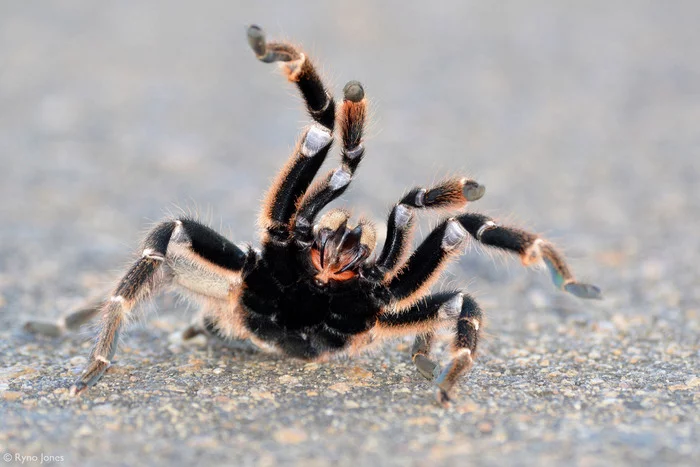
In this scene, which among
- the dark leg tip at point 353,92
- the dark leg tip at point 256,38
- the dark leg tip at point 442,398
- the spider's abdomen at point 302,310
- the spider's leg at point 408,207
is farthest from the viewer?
the spider's abdomen at point 302,310

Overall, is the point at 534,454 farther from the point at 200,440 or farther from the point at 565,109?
the point at 565,109

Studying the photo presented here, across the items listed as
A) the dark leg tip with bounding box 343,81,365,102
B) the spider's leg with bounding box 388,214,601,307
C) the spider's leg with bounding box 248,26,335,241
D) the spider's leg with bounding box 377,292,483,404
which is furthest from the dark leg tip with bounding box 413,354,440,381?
the dark leg tip with bounding box 343,81,365,102

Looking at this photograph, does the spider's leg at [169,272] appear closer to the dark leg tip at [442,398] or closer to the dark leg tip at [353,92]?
the dark leg tip at [353,92]

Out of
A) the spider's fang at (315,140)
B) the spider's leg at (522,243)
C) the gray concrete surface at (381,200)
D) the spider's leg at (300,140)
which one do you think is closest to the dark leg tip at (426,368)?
the gray concrete surface at (381,200)

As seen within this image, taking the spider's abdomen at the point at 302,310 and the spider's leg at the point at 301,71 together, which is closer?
the spider's leg at the point at 301,71

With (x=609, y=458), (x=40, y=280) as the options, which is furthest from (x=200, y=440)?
(x=40, y=280)

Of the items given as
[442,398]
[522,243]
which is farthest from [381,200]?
[442,398]

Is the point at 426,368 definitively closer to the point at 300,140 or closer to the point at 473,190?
the point at 473,190

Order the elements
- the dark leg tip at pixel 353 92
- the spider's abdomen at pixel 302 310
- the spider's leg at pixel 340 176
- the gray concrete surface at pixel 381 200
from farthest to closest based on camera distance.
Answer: the spider's abdomen at pixel 302 310, the spider's leg at pixel 340 176, the dark leg tip at pixel 353 92, the gray concrete surface at pixel 381 200
